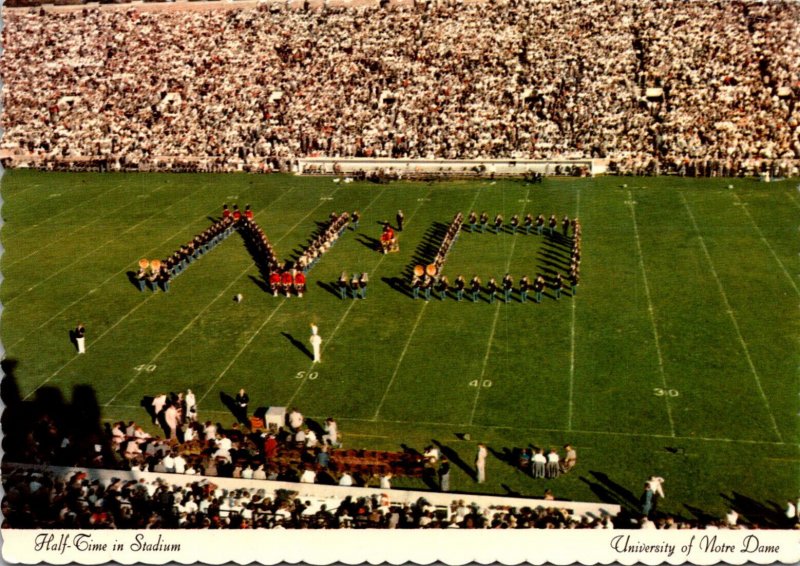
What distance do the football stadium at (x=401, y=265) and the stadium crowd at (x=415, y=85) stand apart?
0.24 meters

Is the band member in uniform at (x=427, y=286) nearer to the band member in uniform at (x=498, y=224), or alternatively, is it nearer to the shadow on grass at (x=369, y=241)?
the shadow on grass at (x=369, y=241)

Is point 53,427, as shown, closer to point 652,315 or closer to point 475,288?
point 475,288

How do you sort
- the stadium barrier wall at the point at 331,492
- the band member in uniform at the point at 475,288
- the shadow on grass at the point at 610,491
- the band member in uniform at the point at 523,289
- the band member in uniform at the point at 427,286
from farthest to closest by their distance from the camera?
1. the band member in uniform at the point at 427,286
2. the band member in uniform at the point at 475,288
3. the band member in uniform at the point at 523,289
4. the shadow on grass at the point at 610,491
5. the stadium barrier wall at the point at 331,492

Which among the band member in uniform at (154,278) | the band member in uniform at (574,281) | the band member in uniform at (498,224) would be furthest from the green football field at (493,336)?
the band member in uniform at (498,224)

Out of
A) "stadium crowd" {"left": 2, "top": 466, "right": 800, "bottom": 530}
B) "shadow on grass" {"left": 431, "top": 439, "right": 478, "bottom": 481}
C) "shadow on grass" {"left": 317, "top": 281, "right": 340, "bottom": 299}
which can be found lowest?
"shadow on grass" {"left": 431, "top": 439, "right": 478, "bottom": 481}

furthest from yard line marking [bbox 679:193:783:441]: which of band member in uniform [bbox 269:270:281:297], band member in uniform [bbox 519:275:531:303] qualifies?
band member in uniform [bbox 269:270:281:297]

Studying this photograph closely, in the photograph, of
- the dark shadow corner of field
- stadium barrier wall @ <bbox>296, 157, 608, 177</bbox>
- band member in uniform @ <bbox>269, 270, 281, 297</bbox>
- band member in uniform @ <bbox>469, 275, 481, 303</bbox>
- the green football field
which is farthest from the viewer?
stadium barrier wall @ <bbox>296, 157, 608, 177</bbox>

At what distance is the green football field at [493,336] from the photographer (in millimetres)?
20438

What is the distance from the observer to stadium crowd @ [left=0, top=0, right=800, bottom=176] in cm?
4900

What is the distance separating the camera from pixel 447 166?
47562mm

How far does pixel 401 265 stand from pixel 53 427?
1474 centimetres

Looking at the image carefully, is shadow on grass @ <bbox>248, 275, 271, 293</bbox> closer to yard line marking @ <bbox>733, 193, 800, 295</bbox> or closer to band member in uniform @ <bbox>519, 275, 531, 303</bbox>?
band member in uniform @ <bbox>519, 275, 531, 303</bbox>

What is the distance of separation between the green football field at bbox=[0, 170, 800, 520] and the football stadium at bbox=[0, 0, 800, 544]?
0.12 meters

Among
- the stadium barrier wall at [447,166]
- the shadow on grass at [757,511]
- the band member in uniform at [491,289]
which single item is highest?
the stadium barrier wall at [447,166]
